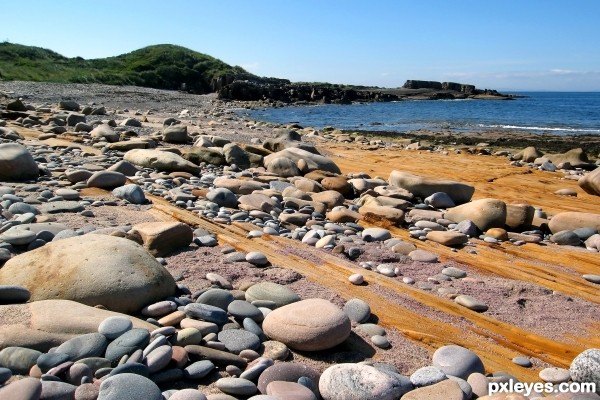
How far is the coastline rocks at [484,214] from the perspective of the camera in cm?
645

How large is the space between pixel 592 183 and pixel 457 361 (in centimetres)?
794

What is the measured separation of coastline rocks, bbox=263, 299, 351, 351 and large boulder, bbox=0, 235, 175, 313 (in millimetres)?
839

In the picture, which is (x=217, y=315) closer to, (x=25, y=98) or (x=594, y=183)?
(x=594, y=183)

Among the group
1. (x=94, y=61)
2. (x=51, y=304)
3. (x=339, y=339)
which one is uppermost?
(x=94, y=61)

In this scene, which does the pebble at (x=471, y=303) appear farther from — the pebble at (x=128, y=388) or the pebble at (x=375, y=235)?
the pebble at (x=128, y=388)

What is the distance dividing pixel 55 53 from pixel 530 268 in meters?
73.4

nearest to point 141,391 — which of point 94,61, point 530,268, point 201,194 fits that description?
point 530,268

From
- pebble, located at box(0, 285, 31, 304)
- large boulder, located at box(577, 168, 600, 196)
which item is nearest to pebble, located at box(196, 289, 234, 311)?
pebble, located at box(0, 285, 31, 304)

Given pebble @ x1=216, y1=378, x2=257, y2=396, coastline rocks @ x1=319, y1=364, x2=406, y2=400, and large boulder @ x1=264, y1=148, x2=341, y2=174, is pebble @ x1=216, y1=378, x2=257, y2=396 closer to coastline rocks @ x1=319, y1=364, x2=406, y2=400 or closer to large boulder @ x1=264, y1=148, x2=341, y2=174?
coastline rocks @ x1=319, y1=364, x2=406, y2=400

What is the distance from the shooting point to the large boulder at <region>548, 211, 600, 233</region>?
6562mm

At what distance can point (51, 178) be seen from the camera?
267 inches

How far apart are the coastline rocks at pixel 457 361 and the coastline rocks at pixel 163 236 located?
2.42 meters

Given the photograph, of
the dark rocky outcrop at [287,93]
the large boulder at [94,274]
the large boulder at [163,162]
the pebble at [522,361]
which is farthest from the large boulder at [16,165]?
the dark rocky outcrop at [287,93]

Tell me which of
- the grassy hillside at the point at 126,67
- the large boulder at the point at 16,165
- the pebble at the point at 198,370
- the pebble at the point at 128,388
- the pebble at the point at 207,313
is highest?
the grassy hillside at the point at 126,67
